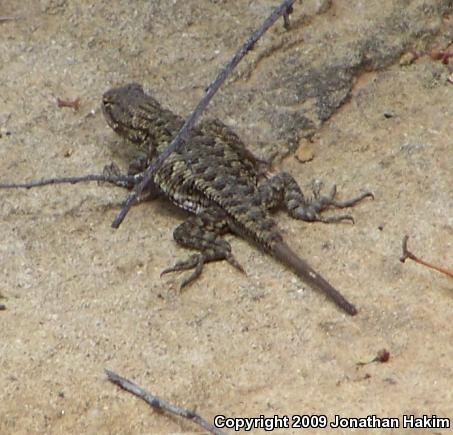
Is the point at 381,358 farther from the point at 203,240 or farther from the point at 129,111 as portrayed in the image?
the point at 129,111

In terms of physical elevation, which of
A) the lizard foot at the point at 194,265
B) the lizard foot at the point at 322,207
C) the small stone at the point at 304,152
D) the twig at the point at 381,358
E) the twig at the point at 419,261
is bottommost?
the lizard foot at the point at 194,265

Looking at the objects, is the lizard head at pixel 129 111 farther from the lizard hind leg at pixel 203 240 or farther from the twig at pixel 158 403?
the twig at pixel 158 403

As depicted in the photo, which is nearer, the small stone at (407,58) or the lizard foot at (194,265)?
the lizard foot at (194,265)

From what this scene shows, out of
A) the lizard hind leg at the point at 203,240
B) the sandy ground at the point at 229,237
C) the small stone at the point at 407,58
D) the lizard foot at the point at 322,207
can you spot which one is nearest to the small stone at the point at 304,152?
the sandy ground at the point at 229,237

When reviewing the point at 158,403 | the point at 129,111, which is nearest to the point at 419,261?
the point at 158,403

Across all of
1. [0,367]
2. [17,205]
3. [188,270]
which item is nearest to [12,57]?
[17,205]

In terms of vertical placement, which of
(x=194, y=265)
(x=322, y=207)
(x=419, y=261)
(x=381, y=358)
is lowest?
(x=194, y=265)

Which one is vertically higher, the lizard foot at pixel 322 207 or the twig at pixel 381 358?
the twig at pixel 381 358

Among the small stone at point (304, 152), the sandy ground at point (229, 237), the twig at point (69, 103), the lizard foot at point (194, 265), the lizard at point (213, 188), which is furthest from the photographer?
the twig at point (69, 103)

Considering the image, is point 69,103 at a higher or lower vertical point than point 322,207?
lower
